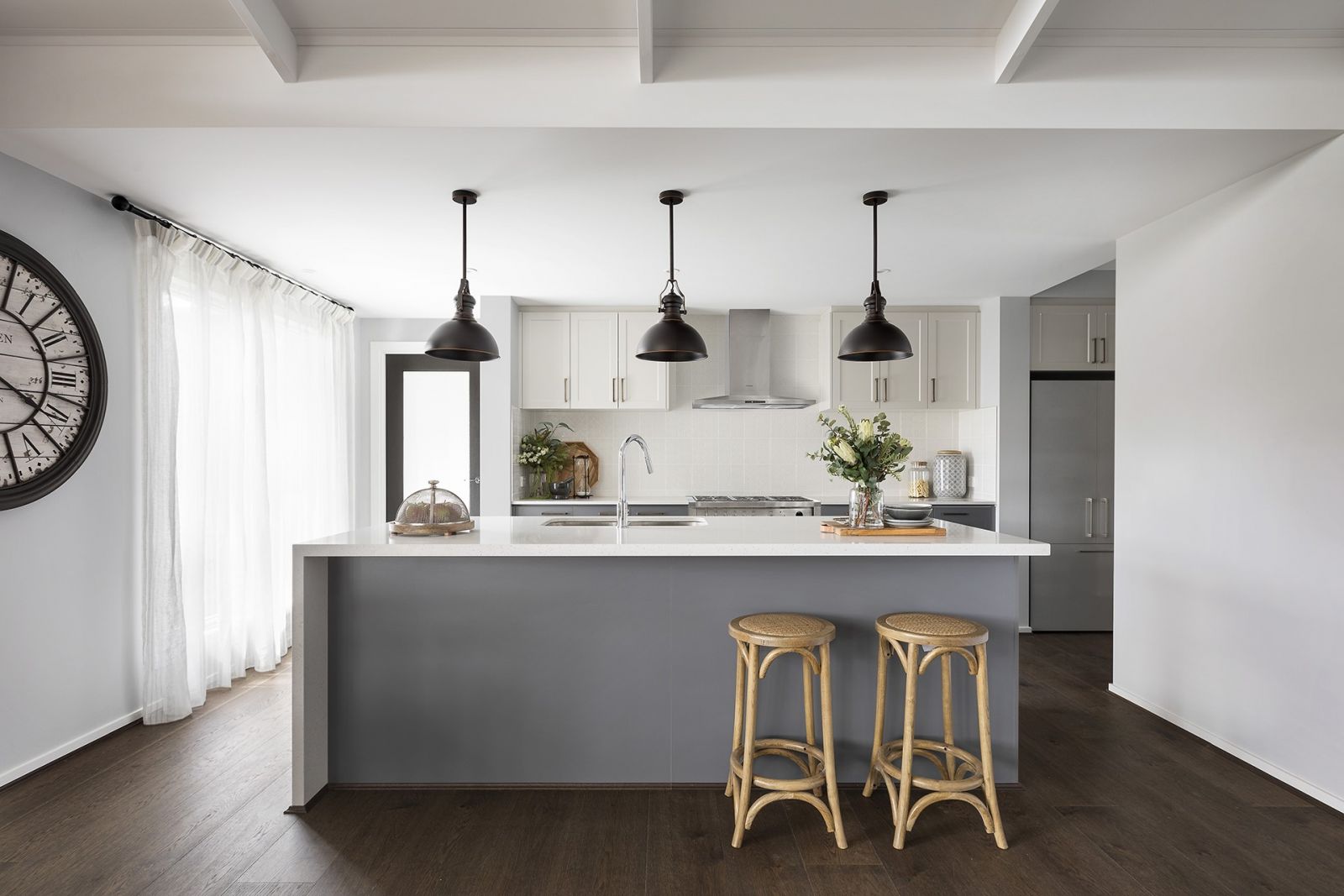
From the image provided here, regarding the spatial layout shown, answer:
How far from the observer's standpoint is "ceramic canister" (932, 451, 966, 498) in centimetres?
531

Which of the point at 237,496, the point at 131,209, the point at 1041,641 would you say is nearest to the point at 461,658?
the point at 237,496

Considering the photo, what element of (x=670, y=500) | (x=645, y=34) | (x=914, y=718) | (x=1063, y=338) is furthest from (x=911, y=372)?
(x=645, y=34)

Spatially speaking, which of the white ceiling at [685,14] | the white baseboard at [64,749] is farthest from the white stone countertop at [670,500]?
the white ceiling at [685,14]

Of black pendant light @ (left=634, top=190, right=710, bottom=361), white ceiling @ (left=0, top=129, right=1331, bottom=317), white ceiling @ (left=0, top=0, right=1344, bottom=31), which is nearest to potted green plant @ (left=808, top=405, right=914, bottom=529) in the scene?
black pendant light @ (left=634, top=190, right=710, bottom=361)

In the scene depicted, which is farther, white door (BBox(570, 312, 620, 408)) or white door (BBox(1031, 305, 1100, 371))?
white door (BBox(570, 312, 620, 408))

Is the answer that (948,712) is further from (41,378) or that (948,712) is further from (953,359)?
(41,378)

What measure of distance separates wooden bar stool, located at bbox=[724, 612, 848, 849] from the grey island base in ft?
0.65

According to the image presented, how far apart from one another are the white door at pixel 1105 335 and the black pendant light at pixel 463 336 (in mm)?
4049

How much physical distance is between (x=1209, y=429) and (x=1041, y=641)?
6.79 ft

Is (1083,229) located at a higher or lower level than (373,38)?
lower

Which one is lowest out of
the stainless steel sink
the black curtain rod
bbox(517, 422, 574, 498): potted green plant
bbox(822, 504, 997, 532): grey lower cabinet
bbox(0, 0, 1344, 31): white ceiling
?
bbox(822, 504, 997, 532): grey lower cabinet

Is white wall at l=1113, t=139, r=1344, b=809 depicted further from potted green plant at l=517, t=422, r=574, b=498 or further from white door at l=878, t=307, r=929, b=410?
potted green plant at l=517, t=422, r=574, b=498

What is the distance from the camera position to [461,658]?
2.71 metres

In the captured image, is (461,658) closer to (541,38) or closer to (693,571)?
(693,571)
